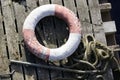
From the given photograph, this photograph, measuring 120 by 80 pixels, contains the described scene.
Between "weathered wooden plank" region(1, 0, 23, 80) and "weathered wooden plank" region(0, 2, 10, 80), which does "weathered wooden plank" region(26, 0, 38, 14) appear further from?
"weathered wooden plank" region(0, 2, 10, 80)

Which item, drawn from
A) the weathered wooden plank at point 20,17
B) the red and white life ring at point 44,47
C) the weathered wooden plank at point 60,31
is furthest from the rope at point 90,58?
the weathered wooden plank at point 20,17

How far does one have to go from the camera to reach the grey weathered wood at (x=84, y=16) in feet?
17.2

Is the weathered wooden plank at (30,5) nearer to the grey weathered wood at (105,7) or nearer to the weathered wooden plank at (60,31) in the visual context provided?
the weathered wooden plank at (60,31)

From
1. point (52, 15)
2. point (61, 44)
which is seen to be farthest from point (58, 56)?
point (52, 15)

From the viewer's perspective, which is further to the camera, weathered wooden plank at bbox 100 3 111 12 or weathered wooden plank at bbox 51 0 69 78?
weathered wooden plank at bbox 100 3 111 12

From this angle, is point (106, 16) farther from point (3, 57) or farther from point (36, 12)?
point (3, 57)

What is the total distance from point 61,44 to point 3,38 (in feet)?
2.46

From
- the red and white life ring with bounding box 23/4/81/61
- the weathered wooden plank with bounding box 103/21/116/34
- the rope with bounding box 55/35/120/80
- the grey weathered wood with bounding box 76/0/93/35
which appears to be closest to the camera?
the red and white life ring with bounding box 23/4/81/61

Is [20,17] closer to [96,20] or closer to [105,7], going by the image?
[96,20]

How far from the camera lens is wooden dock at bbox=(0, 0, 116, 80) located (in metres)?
4.99

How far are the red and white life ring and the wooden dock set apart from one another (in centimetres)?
12

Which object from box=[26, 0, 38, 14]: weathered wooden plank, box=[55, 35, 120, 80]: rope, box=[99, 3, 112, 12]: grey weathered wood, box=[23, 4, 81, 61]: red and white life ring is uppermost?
box=[26, 0, 38, 14]: weathered wooden plank

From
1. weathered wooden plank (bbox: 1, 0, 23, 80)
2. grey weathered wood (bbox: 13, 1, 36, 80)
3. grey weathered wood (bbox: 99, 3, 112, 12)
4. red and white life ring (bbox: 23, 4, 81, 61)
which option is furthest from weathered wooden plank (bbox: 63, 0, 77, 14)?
weathered wooden plank (bbox: 1, 0, 23, 80)

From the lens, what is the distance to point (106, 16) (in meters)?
5.50
